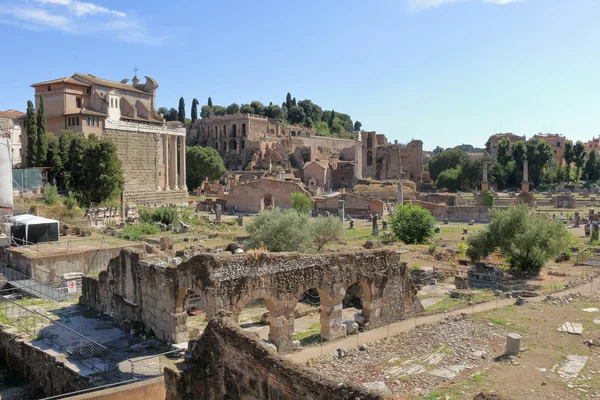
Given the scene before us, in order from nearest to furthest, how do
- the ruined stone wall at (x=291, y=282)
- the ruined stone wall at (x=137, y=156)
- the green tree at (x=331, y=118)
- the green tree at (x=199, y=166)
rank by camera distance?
the ruined stone wall at (x=291, y=282) < the ruined stone wall at (x=137, y=156) < the green tree at (x=199, y=166) < the green tree at (x=331, y=118)

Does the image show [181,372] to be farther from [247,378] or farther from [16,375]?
[16,375]

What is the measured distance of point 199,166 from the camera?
7006cm

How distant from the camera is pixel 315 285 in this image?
14.4 m

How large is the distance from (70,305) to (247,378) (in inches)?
487

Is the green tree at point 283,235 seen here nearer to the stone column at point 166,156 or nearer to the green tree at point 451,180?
the stone column at point 166,156

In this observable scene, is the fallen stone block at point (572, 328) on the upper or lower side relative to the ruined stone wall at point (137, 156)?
lower

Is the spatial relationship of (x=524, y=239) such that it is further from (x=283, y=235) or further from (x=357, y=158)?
(x=357, y=158)

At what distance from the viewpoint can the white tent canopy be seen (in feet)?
76.0

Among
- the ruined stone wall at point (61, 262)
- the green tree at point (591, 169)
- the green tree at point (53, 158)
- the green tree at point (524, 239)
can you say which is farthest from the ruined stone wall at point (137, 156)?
the green tree at point (591, 169)

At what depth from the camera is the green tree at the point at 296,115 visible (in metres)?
116

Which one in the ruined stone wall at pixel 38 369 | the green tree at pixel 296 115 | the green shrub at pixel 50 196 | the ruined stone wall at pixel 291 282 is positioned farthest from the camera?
the green tree at pixel 296 115

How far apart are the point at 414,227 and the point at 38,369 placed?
25498mm

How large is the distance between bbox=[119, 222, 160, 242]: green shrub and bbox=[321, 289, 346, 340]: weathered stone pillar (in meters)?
18.0

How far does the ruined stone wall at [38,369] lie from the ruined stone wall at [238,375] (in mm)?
3826
